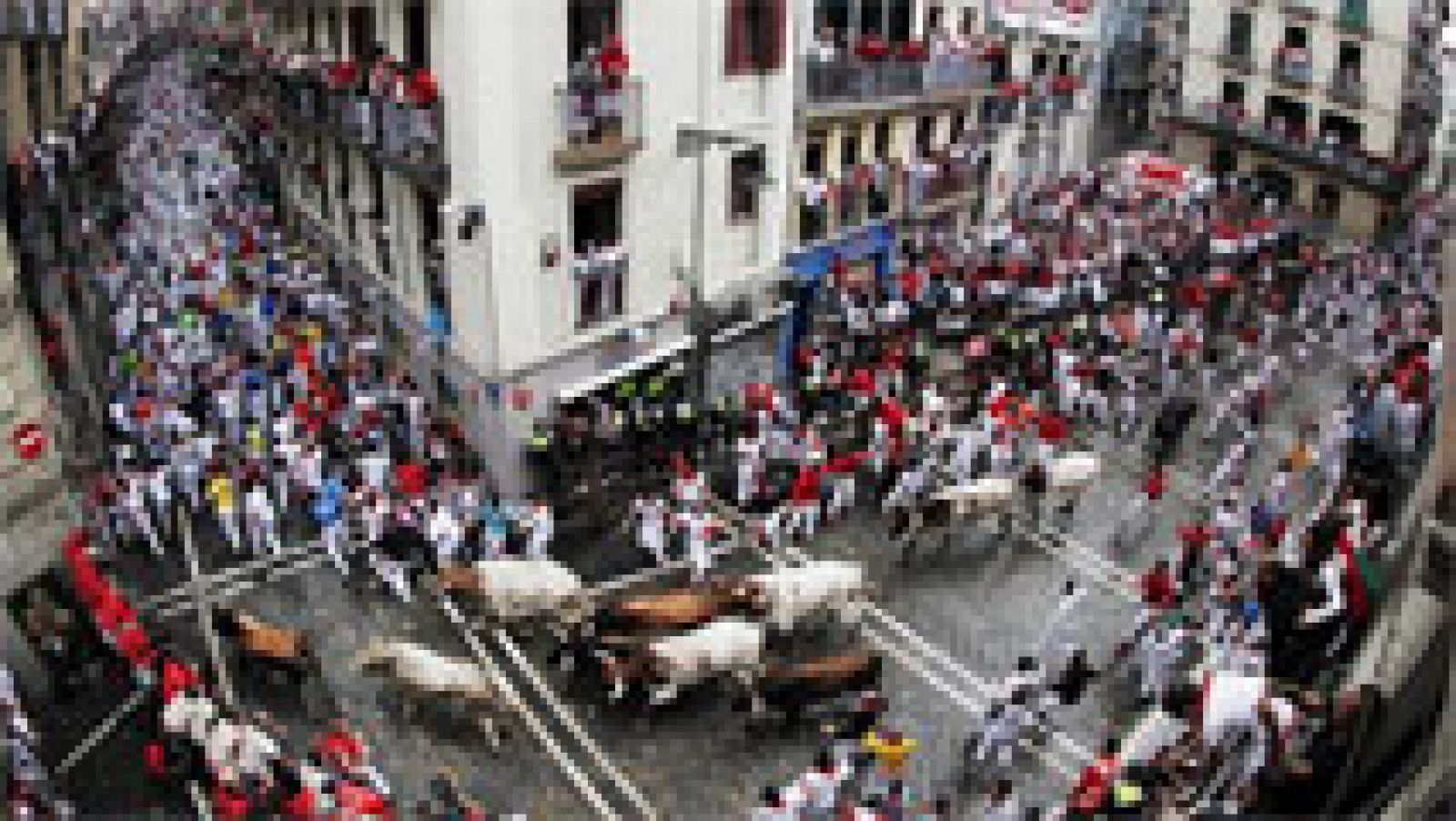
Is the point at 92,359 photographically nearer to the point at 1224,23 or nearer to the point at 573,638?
the point at 573,638

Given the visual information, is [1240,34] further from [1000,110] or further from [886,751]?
[886,751]

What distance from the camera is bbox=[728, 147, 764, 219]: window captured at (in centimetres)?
2434

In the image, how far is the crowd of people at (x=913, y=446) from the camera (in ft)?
46.7

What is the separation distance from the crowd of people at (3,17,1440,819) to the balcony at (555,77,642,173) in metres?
4.70

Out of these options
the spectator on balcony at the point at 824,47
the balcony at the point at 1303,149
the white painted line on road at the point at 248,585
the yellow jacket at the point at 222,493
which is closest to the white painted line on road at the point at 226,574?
the white painted line on road at the point at 248,585

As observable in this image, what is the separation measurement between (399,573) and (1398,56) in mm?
36111

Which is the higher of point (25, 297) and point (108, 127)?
point (108, 127)

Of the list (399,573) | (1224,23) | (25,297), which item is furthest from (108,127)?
(1224,23)

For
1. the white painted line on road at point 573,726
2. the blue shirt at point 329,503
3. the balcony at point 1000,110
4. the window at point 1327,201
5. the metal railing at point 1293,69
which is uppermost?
the metal railing at point 1293,69

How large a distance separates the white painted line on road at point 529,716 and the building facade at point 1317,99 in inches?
1392

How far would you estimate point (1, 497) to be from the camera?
16.6 metres

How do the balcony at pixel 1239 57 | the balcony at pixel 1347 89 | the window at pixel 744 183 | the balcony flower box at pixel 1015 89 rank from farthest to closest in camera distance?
the balcony at pixel 1239 57 < the balcony at pixel 1347 89 < the balcony flower box at pixel 1015 89 < the window at pixel 744 183

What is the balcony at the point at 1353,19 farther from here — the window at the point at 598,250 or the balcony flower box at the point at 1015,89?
the window at the point at 598,250

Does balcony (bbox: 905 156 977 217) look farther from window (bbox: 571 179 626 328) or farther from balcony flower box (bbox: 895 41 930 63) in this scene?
window (bbox: 571 179 626 328)
